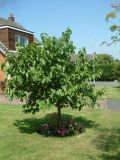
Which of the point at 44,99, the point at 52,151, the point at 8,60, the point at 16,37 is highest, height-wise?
the point at 16,37

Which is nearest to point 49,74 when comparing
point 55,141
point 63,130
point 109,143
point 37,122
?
point 63,130

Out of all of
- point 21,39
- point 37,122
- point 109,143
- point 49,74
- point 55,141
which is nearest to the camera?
point 109,143

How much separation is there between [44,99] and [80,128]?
2012 mm

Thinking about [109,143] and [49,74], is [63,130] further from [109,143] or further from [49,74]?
[49,74]

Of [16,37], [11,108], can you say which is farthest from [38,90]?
[16,37]

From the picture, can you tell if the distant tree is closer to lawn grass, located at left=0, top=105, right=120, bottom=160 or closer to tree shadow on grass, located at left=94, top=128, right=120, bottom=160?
lawn grass, located at left=0, top=105, right=120, bottom=160

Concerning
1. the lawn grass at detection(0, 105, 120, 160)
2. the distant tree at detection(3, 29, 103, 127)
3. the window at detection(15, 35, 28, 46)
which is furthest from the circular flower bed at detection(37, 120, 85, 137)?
the window at detection(15, 35, 28, 46)

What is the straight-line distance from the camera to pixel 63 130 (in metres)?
13.1

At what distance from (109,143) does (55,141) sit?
5.94ft

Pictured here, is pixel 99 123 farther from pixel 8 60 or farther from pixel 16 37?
pixel 16 37

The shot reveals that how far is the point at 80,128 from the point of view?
547 inches

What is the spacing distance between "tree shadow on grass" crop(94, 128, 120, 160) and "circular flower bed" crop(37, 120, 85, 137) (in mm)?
907

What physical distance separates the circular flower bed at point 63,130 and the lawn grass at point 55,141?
0.25 m

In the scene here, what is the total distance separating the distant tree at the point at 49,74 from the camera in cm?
1262
